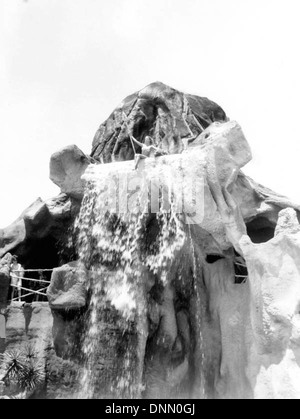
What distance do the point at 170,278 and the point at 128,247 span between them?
1.08 meters

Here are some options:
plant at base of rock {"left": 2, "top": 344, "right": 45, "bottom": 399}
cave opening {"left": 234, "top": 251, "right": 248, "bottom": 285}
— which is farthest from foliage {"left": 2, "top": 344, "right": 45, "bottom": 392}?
cave opening {"left": 234, "top": 251, "right": 248, "bottom": 285}

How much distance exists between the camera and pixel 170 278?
11148 mm

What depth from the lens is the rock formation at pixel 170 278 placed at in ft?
33.4

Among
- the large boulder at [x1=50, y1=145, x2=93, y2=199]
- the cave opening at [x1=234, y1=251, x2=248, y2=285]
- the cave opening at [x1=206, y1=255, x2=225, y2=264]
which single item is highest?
the large boulder at [x1=50, y1=145, x2=93, y2=199]

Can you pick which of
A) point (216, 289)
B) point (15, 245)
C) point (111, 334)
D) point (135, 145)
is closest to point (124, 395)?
point (111, 334)

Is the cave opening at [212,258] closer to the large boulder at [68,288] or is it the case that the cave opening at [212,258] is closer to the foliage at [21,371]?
the large boulder at [68,288]

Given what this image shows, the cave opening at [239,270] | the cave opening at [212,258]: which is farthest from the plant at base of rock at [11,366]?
the cave opening at [239,270]

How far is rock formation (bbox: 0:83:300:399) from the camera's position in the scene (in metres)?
10.2

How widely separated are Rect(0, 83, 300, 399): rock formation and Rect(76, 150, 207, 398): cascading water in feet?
0.07

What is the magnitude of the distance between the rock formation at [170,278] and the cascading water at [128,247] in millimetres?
22

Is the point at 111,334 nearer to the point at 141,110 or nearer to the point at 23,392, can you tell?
the point at 23,392

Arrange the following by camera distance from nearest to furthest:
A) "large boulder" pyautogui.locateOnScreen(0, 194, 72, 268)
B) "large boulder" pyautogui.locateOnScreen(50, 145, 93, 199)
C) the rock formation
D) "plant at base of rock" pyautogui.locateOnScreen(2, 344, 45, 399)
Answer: the rock formation, "plant at base of rock" pyautogui.locateOnScreen(2, 344, 45, 399), "large boulder" pyautogui.locateOnScreen(50, 145, 93, 199), "large boulder" pyautogui.locateOnScreen(0, 194, 72, 268)

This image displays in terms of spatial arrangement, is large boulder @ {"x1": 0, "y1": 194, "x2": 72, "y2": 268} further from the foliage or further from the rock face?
the foliage

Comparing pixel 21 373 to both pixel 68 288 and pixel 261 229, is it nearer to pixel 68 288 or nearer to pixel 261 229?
pixel 68 288
